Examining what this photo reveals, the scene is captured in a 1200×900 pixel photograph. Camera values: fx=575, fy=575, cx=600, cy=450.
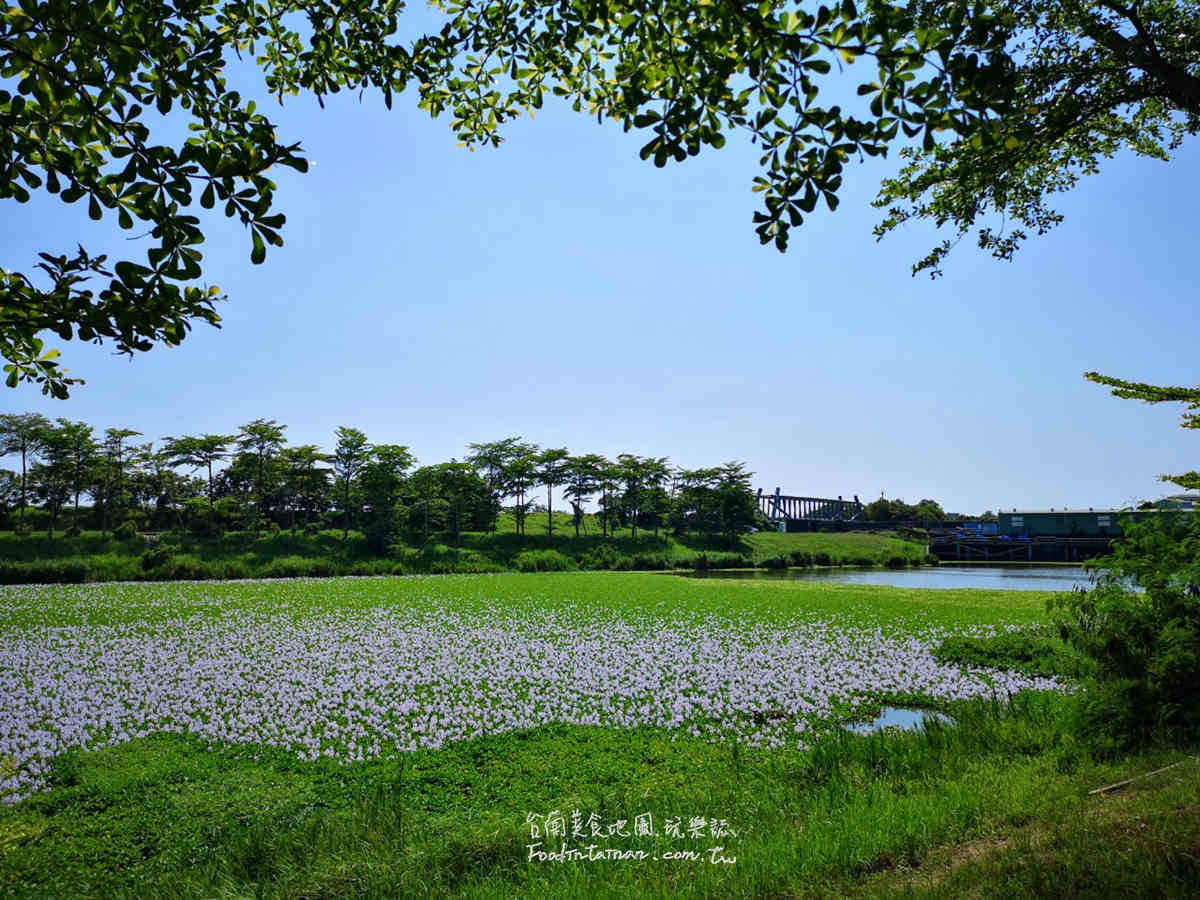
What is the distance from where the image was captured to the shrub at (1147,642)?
16.7ft

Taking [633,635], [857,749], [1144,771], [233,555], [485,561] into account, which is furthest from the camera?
[485,561]

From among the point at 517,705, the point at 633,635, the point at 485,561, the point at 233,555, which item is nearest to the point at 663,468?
the point at 485,561

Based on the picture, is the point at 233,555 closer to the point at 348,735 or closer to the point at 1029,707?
the point at 348,735

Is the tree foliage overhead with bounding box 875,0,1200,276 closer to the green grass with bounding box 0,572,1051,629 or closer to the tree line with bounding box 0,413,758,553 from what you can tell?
the green grass with bounding box 0,572,1051,629

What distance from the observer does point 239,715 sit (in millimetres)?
8055

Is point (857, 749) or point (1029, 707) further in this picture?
point (1029, 707)

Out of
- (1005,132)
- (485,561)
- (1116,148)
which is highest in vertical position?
(1116,148)

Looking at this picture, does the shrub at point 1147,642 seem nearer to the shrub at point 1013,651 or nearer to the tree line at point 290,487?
the shrub at point 1013,651

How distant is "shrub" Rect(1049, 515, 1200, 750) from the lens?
5082 mm

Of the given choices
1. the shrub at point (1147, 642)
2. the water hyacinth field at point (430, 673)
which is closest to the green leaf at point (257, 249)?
the water hyacinth field at point (430, 673)

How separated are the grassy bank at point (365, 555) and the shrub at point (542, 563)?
80mm

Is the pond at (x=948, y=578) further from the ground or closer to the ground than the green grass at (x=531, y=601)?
closer to the ground

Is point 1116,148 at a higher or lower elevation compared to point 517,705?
higher

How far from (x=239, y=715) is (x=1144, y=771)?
32.9 feet
